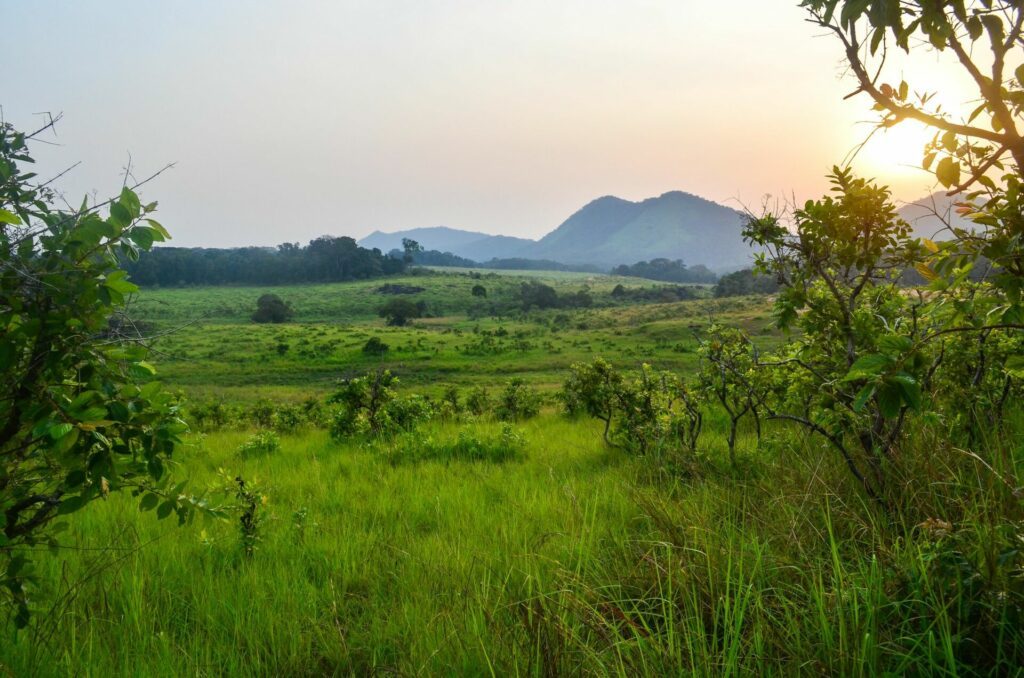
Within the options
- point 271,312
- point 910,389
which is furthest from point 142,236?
point 271,312

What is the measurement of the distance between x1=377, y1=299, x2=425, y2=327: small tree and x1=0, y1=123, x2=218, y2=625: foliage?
97615 millimetres

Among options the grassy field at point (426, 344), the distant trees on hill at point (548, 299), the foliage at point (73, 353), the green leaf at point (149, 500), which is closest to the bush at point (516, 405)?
the grassy field at point (426, 344)

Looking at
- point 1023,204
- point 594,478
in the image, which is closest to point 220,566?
point 594,478

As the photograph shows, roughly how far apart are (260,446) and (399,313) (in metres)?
94.8

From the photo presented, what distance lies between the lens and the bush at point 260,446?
835cm

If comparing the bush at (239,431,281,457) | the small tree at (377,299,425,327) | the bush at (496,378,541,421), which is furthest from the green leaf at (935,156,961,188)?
the small tree at (377,299,425,327)

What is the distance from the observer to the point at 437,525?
4473 mm

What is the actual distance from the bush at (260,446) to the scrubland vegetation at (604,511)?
1.65 meters

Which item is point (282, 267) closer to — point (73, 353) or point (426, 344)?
point (426, 344)

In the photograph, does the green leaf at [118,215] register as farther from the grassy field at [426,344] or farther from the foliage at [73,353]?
the grassy field at [426,344]

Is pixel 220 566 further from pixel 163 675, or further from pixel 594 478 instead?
pixel 594 478

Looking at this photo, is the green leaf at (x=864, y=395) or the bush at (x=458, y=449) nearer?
the green leaf at (x=864, y=395)

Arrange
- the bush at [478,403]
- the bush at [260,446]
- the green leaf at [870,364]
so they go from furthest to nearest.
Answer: the bush at [478,403]
the bush at [260,446]
the green leaf at [870,364]

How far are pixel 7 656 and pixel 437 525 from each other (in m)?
2.60
